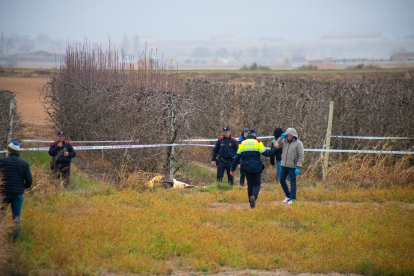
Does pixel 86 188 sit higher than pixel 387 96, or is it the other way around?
pixel 387 96

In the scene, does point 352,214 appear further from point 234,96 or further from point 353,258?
point 234,96

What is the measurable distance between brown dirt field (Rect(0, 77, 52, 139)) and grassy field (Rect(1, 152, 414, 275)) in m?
5.31

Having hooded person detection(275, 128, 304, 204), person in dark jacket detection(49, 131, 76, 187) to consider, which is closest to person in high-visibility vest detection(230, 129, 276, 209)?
hooded person detection(275, 128, 304, 204)

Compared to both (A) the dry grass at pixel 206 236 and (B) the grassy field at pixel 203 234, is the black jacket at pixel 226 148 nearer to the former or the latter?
(B) the grassy field at pixel 203 234

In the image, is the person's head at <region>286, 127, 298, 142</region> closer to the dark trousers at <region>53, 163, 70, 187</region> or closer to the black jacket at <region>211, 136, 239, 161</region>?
the black jacket at <region>211, 136, 239, 161</region>

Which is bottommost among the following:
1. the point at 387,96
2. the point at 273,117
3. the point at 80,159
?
the point at 80,159

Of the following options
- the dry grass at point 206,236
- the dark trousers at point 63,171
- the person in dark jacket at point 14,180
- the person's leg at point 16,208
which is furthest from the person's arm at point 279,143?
the person's leg at point 16,208

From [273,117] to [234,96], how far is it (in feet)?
7.66

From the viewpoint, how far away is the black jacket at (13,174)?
6020 mm

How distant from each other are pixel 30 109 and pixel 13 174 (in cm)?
2313

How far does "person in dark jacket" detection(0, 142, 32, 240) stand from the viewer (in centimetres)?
601

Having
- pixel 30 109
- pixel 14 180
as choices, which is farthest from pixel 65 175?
pixel 30 109

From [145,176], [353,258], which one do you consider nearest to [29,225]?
[145,176]

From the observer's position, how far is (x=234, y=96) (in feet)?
55.1
